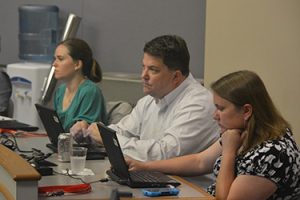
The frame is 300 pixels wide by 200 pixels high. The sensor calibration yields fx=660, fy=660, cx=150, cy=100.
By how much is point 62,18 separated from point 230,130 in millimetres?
3598

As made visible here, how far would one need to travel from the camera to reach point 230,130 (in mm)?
2658

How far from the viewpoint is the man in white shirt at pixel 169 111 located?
3209 mm

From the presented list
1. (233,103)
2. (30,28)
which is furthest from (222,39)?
(30,28)

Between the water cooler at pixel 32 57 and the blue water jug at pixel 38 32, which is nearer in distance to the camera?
the water cooler at pixel 32 57

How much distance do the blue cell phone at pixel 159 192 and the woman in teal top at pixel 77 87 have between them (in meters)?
1.50

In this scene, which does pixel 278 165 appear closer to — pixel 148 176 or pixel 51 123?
pixel 148 176

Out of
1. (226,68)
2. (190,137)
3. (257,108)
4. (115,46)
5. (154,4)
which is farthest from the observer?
(115,46)

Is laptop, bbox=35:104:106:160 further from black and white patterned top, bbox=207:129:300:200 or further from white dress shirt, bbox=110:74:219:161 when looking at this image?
black and white patterned top, bbox=207:129:300:200

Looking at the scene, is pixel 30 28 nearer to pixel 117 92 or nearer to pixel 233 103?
pixel 117 92

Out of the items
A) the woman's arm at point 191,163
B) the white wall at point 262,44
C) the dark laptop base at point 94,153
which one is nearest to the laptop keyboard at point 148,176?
the woman's arm at point 191,163

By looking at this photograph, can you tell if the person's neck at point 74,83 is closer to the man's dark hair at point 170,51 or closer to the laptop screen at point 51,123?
the laptop screen at point 51,123

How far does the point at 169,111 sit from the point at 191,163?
46 cm

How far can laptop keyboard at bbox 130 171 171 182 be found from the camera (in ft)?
8.79

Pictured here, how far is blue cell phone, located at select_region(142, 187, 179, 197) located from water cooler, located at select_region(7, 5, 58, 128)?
3.23 meters
